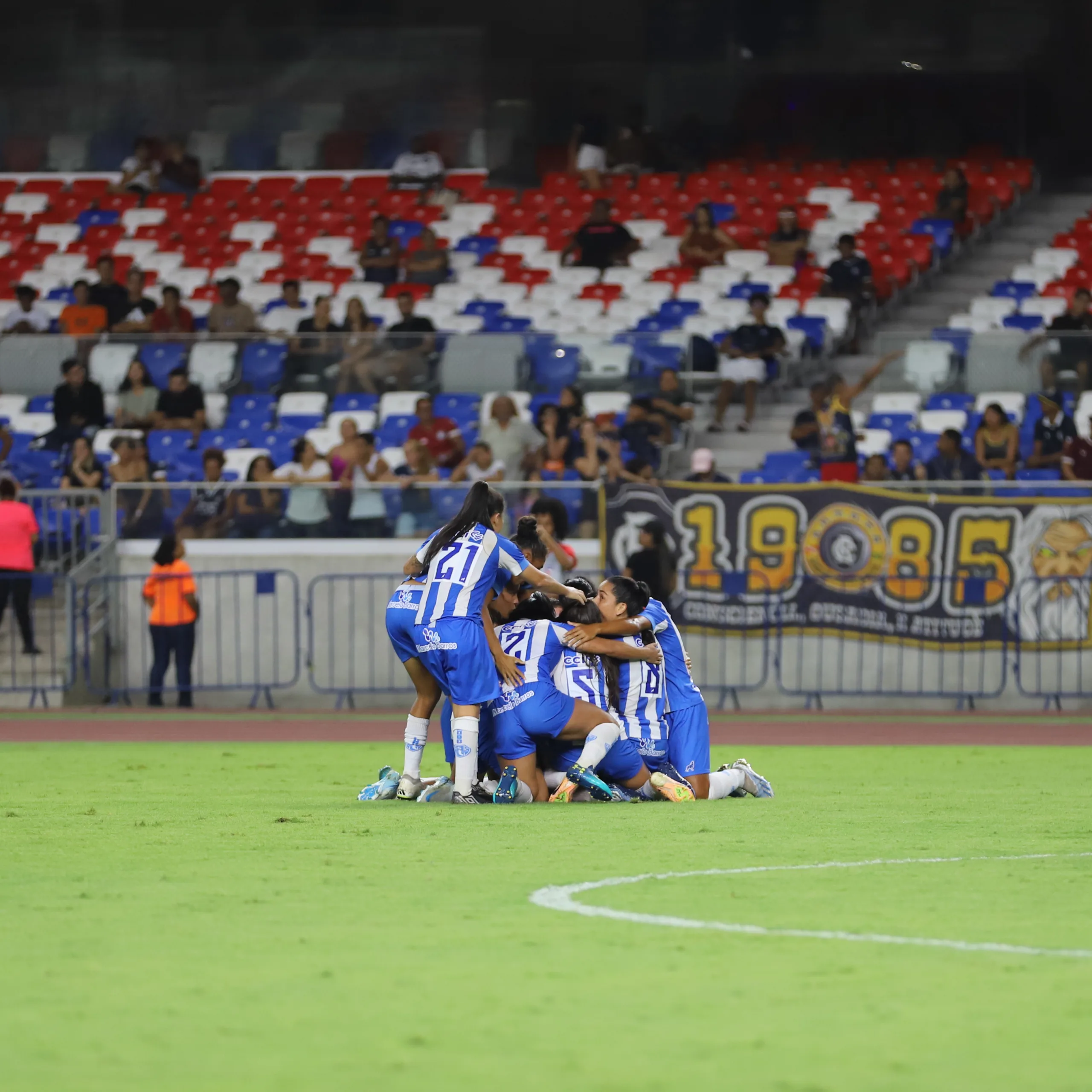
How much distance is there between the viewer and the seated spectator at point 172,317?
25.0 m

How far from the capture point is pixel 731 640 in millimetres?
19781

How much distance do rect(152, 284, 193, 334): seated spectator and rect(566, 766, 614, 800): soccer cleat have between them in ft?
50.6

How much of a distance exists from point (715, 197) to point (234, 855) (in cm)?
2260

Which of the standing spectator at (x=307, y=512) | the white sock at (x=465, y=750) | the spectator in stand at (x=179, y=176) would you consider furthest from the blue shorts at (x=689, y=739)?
the spectator in stand at (x=179, y=176)

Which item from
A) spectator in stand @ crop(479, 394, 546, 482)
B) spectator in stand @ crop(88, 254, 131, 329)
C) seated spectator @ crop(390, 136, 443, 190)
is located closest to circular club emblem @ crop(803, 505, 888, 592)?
spectator in stand @ crop(479, 394, 546, 482)

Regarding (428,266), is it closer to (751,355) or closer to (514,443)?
(751,355)

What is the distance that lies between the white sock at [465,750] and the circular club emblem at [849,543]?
373 inches

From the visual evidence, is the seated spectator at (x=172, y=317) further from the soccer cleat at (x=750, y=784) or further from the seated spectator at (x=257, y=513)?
the soccer cleat at (x=750, y=784)

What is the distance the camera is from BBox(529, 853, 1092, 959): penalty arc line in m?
6.04

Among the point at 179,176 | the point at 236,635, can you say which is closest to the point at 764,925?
the point at 236,635

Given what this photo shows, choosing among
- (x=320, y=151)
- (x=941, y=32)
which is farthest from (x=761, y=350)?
(x=320, y=151)

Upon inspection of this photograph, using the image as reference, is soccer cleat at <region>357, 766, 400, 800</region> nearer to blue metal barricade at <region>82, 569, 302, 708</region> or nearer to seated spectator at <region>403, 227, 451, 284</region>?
blue metal barricade at <region>82, 569, 302, 708</region>

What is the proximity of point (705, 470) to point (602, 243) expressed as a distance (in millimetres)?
8168

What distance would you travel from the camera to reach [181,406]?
842 inches
